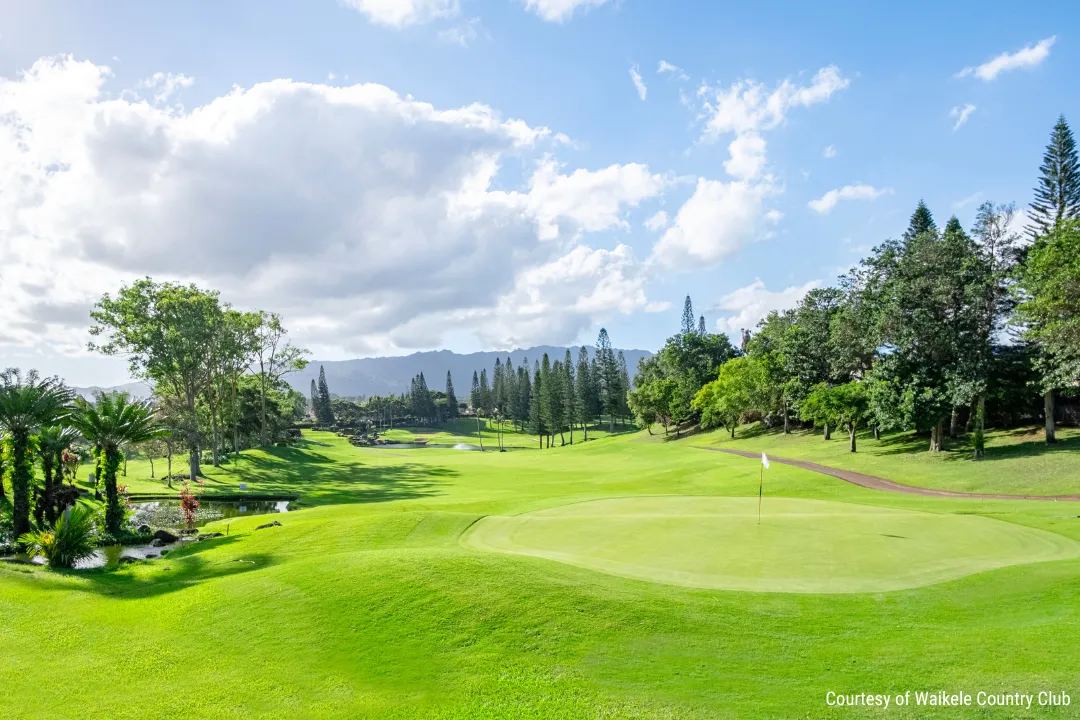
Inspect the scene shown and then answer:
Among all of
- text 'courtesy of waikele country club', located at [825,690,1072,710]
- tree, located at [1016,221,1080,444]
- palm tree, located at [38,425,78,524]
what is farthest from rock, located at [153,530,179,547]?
tree, located at [1016,221,1080,444]

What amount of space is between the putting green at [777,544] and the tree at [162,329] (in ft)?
116

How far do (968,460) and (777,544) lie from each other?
2895 cm

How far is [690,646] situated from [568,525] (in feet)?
34.9

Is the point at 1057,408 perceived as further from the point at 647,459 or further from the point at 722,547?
the point at 722,547

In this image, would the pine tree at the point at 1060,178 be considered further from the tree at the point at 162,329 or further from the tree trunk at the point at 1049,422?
the tree at the point at 162,329

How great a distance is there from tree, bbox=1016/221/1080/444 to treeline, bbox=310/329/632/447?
223 ft

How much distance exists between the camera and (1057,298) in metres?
28.9

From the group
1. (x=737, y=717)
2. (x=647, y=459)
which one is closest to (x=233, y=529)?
(x=737, y=717)

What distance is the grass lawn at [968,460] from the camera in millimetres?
29575

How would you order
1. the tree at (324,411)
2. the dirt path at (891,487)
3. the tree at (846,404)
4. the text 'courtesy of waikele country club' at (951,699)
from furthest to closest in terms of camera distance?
the tree at (324,411) < the tree at (846,404) < the dirt path at (891,487) < the text 'courtesy of waikele country club' at (951,699)

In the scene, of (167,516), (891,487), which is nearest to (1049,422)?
(891,487)

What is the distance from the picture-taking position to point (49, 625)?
31.6ft

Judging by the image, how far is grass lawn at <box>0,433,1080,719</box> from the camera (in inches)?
269

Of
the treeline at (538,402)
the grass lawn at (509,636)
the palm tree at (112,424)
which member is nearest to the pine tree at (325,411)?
the treeline at (538,402)
